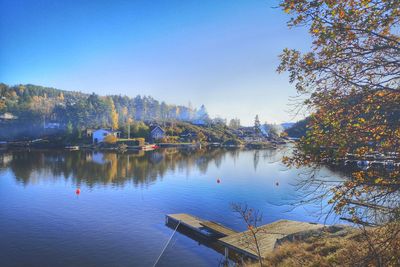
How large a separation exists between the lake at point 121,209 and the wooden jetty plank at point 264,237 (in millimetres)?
1237

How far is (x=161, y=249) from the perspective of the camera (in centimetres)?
1923

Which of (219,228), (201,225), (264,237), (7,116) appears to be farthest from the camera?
(7,116)

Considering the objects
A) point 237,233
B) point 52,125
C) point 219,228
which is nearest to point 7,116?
point 52,125

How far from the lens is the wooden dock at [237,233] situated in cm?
1709

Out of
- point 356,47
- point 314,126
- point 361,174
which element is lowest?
point 361,174

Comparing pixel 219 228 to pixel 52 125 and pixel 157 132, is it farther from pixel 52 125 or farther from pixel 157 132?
pixel 52 125

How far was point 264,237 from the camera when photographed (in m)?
18.6

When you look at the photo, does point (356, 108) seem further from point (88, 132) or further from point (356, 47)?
point (88, 132)

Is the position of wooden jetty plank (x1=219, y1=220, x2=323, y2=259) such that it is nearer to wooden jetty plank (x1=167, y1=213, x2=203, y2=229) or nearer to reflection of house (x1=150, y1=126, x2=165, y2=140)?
wooden jetty plank (x1=167, y1=213, x2=203, y2=229)

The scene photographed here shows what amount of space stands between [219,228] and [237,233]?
2.14 meters

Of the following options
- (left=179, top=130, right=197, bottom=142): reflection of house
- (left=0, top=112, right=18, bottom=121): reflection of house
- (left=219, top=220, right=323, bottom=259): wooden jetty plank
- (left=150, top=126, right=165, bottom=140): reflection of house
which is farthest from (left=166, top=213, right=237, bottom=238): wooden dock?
(left=0, top=112, right=18, bottom=121): reflection of house

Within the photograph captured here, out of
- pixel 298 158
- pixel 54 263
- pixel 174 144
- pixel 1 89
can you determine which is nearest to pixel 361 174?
pixel 298 158

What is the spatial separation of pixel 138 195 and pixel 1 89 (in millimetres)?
164622

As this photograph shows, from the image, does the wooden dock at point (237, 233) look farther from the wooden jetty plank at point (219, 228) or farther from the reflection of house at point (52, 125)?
the reflection of house at point (52, 125)
